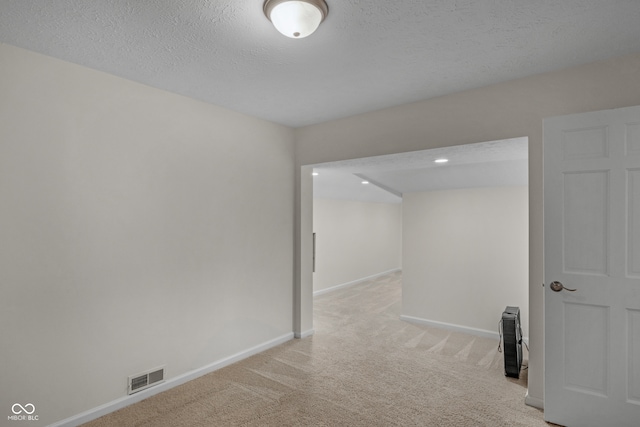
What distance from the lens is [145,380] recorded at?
8.96 feet

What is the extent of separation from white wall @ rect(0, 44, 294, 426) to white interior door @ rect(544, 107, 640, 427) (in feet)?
8.57

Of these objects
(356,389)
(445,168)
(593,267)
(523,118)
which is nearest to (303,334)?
(356,389)

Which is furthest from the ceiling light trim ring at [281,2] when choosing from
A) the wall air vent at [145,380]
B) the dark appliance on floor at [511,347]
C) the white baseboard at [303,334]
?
the white baseboard at [303,334]

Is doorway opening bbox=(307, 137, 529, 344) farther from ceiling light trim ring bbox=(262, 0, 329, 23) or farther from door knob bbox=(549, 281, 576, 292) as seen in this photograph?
ceiling light trim ring bbox=(262, 0, 329, 23)

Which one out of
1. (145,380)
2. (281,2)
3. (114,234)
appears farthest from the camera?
(145,380)

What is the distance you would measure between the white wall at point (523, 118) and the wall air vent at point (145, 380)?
2.62 meters

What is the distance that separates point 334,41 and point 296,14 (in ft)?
1.41

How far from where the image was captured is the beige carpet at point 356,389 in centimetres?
244

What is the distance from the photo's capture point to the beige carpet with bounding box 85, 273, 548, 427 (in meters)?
2.44

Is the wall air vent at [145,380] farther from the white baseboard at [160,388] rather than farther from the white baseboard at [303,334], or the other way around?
the white baseboard at [303,334]

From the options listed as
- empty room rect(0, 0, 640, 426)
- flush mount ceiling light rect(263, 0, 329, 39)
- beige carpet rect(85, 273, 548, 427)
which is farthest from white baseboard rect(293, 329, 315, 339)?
flush mount ceiling light rect(263, 0, 329, 39)

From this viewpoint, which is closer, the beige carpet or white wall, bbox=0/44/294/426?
white wall, bbox=0/44/294/426

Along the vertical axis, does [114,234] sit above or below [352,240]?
above

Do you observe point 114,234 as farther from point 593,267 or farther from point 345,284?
point 345,284
